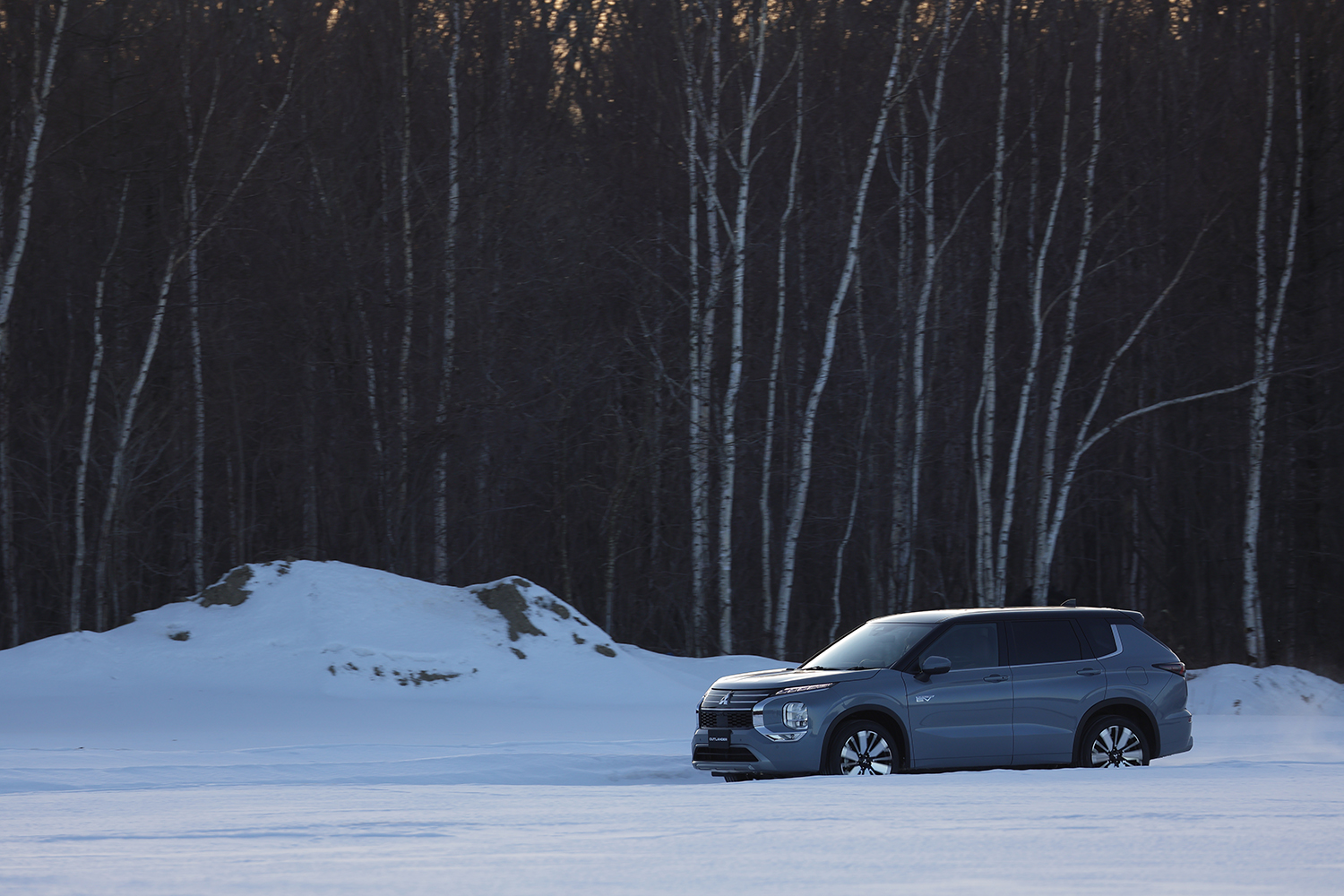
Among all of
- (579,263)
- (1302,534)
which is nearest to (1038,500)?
(1302,534)

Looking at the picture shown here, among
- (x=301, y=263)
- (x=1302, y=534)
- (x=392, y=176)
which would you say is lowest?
(x=1302, y=534)

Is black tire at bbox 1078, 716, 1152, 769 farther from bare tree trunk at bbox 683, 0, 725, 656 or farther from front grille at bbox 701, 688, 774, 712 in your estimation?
bare tree trunk at bbox 683, 0, 725, 656

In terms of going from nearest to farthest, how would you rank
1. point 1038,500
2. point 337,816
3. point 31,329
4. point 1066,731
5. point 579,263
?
point 337,816 → point 1066,731 → point 1038,500 → point 31,329 → point 579,263

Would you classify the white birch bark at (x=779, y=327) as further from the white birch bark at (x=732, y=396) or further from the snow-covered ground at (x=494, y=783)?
the snow-covered ground at (x=494, y=783)

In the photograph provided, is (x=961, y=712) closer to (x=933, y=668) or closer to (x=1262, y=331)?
(x=933, y=668)

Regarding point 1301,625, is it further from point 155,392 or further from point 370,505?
point 155,392

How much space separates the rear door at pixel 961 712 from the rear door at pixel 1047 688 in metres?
0.12

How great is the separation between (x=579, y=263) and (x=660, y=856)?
23.5m

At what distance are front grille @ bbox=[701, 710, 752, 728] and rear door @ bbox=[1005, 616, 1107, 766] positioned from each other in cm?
228

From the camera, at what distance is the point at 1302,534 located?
31266 mm

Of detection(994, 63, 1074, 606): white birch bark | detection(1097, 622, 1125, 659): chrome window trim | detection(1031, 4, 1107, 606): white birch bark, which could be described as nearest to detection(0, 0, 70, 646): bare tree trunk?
detection(1097, 622, 1125, 659): chrome window trim

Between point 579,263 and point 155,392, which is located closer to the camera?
point 155,392

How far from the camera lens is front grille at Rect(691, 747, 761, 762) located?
444 inches

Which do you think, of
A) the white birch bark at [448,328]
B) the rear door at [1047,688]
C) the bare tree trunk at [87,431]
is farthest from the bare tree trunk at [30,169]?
the rear door at [1047,688]
